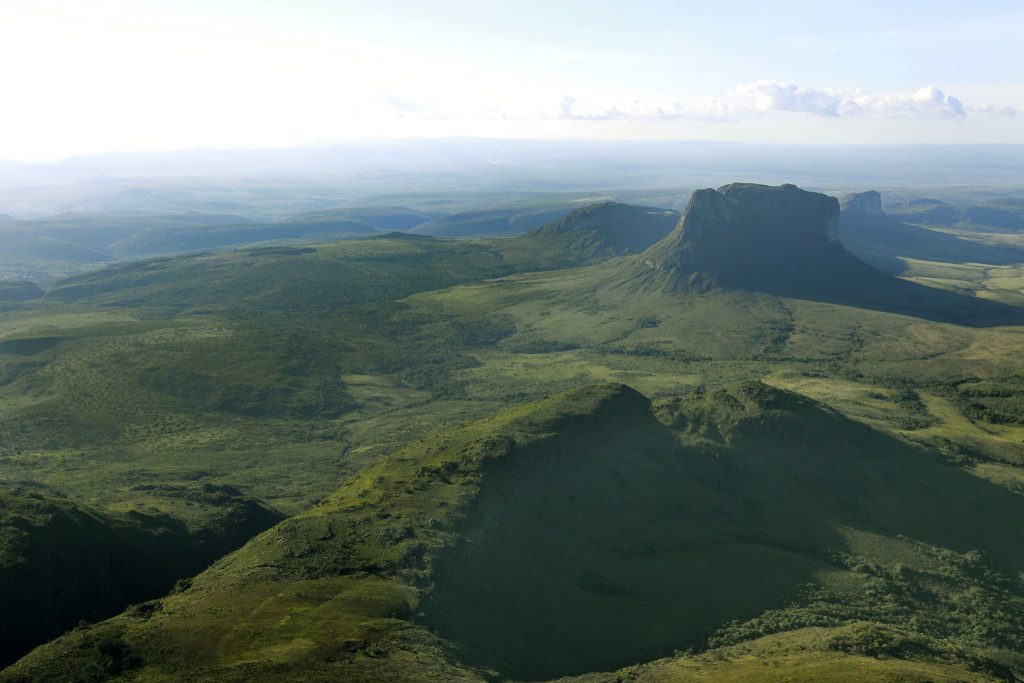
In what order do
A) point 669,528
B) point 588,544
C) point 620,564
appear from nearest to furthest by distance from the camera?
point 620,564, point 588,544, point 669,528

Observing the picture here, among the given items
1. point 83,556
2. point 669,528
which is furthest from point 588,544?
point 83,556

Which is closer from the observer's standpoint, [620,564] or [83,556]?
[83,556]

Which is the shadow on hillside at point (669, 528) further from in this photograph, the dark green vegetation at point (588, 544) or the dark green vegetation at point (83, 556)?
the dark green vegetation at point (83, 556)

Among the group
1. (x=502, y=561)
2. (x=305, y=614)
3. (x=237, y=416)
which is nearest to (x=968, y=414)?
(x=502, y=561)

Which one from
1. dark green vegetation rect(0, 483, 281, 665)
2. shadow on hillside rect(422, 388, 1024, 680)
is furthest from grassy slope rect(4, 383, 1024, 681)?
dark green vegetation rect(0, 483, 281, 665)

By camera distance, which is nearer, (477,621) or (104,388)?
(477,621)

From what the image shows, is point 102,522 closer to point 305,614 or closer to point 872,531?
point 305,614

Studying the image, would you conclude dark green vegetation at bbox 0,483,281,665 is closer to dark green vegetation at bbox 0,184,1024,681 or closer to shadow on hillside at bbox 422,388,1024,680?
dark green vegetation at bbox 0,184,1024,681

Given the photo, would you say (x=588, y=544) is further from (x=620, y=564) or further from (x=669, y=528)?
(x=669, y=528)

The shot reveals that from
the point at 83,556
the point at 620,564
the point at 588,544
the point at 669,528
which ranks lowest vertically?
the point at 620,564
